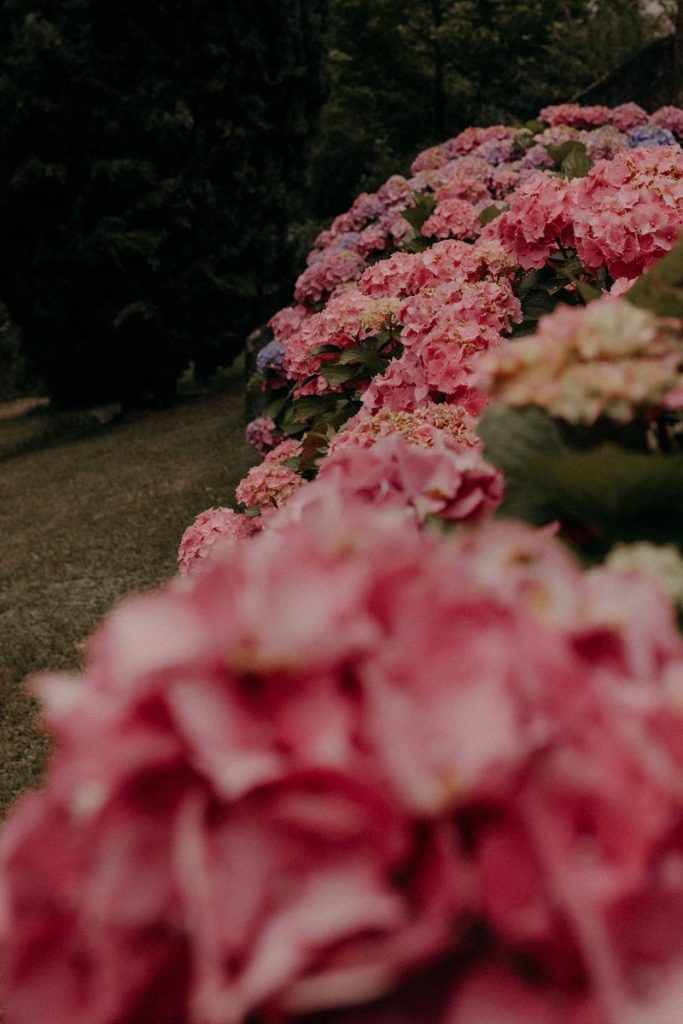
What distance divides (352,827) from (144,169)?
11.5 metres

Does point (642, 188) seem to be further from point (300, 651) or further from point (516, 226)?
point (300, 651)

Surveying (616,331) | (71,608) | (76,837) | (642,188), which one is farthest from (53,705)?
(71,608)

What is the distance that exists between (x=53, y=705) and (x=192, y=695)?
124mm

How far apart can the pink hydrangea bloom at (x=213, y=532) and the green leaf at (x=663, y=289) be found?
5.81ft

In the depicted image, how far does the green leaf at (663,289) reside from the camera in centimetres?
111

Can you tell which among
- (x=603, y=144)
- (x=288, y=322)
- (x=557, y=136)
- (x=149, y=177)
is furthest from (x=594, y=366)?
(x=149, y=177)

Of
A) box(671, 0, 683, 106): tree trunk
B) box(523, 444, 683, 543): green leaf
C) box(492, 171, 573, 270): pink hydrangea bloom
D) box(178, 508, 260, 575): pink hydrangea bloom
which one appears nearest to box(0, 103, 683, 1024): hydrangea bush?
box(523, 444, 683, 543): green leaf

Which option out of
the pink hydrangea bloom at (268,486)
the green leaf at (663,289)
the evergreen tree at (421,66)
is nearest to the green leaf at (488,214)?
the pink hydrangea bloom at (268,486)

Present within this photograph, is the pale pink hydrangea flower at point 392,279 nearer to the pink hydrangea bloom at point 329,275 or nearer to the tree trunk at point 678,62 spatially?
the pink hydrangea bloom at point 329,275

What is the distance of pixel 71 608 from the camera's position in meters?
5.70

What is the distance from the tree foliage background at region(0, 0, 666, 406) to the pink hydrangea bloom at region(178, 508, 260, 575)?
28.6ft

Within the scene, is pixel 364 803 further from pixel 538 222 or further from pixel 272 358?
pixel 272 358

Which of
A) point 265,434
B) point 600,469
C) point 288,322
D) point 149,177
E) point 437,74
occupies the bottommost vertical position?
point 265,434

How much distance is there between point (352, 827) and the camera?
22.8 inches
